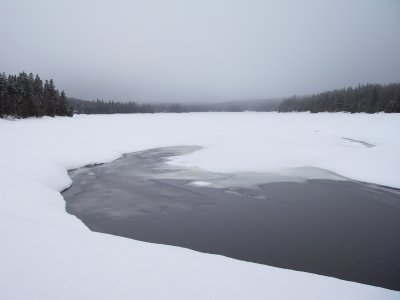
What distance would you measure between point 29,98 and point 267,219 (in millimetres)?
62213

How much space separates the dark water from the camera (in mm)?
8891

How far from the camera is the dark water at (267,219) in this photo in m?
8.89

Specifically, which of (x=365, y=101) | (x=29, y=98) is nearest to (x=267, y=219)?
(x=29, y=98)

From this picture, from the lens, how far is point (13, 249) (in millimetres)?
6422

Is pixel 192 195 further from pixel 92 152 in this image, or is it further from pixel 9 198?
pixel 92 152

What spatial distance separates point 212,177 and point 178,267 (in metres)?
12.4

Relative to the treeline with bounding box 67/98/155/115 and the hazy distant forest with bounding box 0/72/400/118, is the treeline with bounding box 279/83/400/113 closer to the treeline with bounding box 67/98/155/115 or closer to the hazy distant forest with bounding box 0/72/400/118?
the hazy distant forest with bounding box 0/72/400/118

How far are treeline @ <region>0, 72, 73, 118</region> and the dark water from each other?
160ft

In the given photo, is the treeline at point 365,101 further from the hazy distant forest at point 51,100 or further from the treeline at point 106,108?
the treeline at point 106,108

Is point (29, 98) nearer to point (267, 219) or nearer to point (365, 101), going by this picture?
point (267, 219)

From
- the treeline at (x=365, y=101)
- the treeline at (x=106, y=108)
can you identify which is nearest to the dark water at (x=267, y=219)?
the treeline at (x=365, y=101)

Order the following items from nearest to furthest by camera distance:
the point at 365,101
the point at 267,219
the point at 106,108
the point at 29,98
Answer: the point at 267,219, the point at 29,98, the point at 365,101, the point at 106,108

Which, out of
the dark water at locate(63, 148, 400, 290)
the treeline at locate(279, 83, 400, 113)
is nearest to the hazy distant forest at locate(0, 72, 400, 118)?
the treeline at locate(279, 83, 400, 113)

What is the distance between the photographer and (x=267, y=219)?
11852 mm
